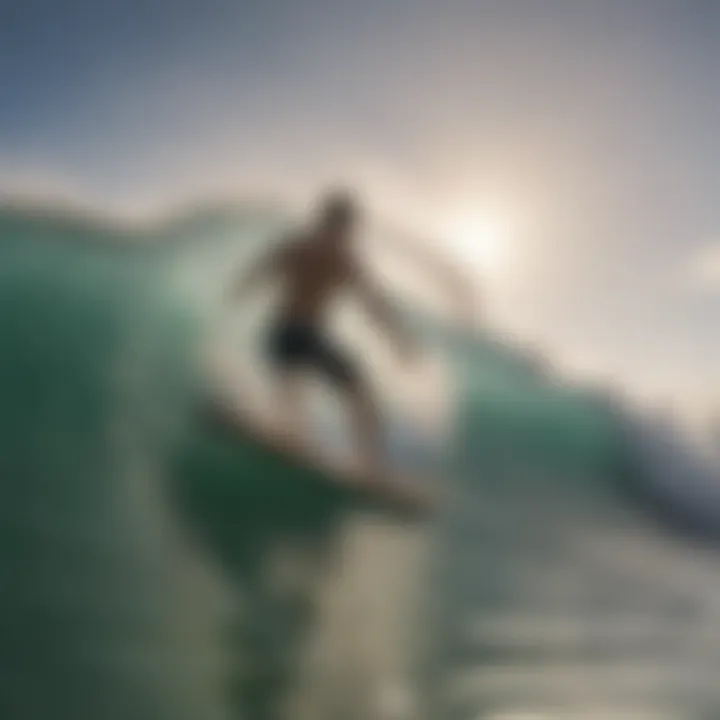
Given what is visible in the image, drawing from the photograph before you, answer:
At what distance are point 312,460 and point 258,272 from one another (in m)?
0.28

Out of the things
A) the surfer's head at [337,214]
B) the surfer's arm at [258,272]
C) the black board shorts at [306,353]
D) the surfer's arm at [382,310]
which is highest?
the surfer's head at [337,214]

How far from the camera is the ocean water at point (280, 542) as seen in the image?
1216 millimetres

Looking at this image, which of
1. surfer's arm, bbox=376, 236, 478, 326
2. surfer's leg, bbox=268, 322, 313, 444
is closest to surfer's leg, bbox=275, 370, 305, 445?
surfer's leg, bbox=268, 322, 313, 444

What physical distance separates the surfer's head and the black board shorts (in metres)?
0.14

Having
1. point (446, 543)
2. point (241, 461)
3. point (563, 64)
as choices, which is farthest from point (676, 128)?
point (241, 461)

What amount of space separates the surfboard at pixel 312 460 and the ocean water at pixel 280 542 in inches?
0.6

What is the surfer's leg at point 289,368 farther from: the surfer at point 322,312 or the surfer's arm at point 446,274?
the surfer's arm at point 446,274

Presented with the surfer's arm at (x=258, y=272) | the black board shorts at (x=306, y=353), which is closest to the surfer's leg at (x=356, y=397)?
the black board shorts at (x=306, y=353)

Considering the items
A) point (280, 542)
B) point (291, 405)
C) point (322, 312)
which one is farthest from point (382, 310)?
point (280, 542)

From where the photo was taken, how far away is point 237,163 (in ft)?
4.62

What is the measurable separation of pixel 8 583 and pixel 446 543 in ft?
1.86

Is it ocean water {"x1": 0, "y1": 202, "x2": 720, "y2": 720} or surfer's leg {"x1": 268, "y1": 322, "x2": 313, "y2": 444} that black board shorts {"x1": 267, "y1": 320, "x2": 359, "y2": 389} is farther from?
ocean water {"x1": 0, "y1": 202, "x2": 720, "y2": 720}

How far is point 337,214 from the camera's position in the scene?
4.56ft

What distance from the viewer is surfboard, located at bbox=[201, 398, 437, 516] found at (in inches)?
50.9
